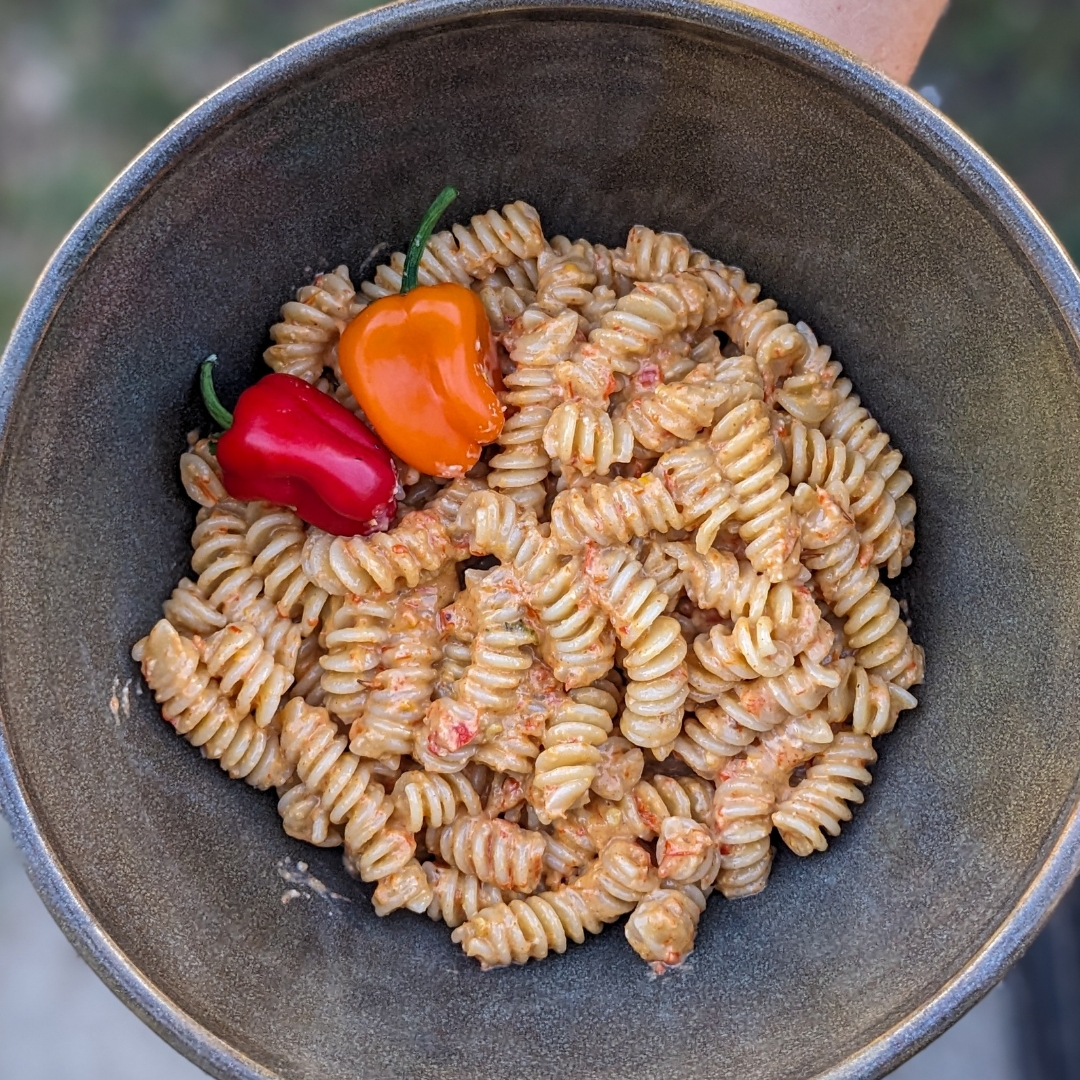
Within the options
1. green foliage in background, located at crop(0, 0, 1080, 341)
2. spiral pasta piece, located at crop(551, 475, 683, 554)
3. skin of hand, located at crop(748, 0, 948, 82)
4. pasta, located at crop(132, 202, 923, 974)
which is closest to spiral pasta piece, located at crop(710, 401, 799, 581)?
pasta, located at crop(132, 202, 923, 974)

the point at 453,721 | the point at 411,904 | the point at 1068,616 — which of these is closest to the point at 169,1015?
the point at 411,904

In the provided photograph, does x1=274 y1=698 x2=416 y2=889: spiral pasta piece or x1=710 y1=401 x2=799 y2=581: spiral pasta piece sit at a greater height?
x1=710 y1=401 x2=799 y2=581: spiral pasta piece

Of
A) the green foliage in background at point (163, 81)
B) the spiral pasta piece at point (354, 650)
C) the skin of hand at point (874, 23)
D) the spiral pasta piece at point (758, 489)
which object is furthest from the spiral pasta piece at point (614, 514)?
the green foliage in background at point (163, 81)

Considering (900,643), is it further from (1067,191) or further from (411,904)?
(1067,191)

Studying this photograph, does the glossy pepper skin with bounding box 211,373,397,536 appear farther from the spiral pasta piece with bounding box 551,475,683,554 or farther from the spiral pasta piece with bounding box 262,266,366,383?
the spiral pasta piece with bounding box 551,475,683,554

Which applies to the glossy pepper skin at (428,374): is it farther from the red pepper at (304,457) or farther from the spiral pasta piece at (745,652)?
the spiral pasta piece at (745,652)

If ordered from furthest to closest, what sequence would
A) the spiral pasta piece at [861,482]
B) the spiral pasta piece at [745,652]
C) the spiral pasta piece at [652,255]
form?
the spiral pasta piece at [652,255], the spiral pasta piece at [861,482], the spiral pasta piece at [745,652]
